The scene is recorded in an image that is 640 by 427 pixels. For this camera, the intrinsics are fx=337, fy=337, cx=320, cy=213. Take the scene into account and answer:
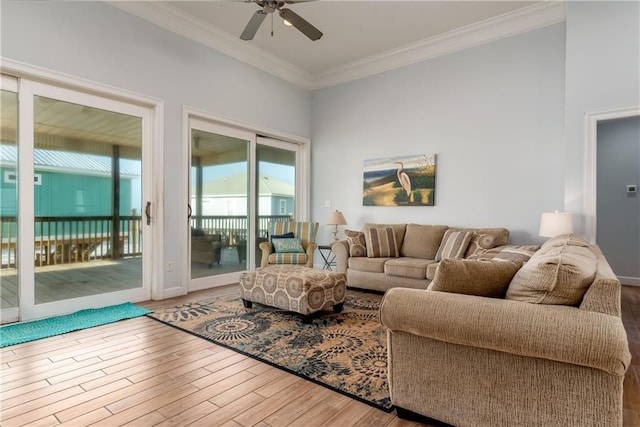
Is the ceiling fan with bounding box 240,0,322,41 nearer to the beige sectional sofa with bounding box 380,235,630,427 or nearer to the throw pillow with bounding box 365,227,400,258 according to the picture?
the throw pillow with bounding box 365,227,400,258

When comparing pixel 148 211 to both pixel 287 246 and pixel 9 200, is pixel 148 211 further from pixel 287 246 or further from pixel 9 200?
pixel 287 246

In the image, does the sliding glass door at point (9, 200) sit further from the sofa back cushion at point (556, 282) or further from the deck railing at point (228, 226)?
the sofa back cushion at point (556, 282)

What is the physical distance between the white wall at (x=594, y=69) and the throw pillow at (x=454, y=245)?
1.09m

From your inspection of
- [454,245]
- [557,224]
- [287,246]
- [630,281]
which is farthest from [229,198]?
[630,281]

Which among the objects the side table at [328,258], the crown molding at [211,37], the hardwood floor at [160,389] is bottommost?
the hardwood floor at [160,389]

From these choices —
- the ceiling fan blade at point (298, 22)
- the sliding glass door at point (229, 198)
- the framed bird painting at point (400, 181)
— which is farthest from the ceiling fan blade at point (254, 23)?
the framed bird painting at point (400, 181)

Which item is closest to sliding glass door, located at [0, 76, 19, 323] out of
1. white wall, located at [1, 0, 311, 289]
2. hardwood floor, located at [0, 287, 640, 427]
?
white wall, located at [1, 0, 311, 289]

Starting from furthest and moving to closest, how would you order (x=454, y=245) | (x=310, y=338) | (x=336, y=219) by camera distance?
1. (x=336, y=219)
2. (x=454, y=245)
3. (x=310, y=338)

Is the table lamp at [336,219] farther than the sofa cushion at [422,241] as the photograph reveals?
Yes

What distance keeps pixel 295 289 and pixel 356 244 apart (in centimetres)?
176

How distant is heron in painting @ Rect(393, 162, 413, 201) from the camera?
4.95 meters

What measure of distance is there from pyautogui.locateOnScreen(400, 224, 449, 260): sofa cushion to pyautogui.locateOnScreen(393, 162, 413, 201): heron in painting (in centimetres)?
57

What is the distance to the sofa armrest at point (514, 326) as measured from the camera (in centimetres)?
122

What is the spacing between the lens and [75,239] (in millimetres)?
3420
